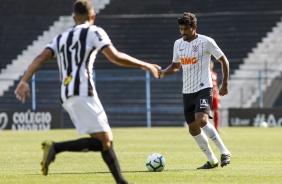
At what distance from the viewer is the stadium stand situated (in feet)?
105

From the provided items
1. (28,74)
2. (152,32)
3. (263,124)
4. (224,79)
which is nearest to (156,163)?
(224,79)

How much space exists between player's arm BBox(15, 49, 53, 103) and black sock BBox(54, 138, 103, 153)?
0.65m

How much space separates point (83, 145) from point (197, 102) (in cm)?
373

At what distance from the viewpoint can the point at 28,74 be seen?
8.73 metres

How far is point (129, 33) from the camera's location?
117ft

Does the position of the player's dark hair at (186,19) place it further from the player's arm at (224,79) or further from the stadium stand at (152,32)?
the stadium stand at (152,32)

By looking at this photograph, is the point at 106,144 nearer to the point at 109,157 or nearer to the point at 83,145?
the point at 109,157

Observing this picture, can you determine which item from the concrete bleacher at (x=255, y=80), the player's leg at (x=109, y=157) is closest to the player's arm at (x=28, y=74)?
the player's leg at (x=109, y=157)

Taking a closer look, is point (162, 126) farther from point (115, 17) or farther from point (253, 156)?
point (253, 156)

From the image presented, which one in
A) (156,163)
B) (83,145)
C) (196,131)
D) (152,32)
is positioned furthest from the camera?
(152,32)

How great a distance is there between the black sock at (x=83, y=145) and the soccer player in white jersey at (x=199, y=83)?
11.7 ft

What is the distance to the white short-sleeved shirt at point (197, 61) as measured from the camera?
1238cm

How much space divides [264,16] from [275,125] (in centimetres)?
603

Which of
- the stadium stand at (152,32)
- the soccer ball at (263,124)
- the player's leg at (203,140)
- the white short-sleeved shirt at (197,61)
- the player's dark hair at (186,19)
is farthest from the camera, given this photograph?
the stadium stand at (152,32)
